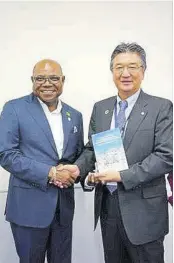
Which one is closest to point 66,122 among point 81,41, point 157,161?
point 157,161

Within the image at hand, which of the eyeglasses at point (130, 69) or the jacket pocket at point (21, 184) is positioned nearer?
the eyeglasses at point (130, 69)

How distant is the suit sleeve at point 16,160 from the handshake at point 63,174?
34mm

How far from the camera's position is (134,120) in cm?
166

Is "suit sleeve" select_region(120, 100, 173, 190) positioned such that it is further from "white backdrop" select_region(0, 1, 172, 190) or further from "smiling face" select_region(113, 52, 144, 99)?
"white backdrop" select_region(0, 1, 172, 190)

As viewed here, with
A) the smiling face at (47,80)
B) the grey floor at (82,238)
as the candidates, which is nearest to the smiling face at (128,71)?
the smiling face at (47,80)

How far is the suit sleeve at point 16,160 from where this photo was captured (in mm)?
1734

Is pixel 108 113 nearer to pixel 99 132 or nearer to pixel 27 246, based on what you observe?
pixel 99 132

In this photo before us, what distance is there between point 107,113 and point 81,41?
84 centimetres

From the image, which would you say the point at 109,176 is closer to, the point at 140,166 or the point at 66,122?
the point at 140,166

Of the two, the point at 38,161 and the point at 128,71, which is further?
the point at 38,161

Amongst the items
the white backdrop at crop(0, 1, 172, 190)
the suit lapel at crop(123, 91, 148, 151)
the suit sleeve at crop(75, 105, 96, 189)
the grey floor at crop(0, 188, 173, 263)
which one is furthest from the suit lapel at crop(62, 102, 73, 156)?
the grey floor at crop(0, 188, 173, 263)

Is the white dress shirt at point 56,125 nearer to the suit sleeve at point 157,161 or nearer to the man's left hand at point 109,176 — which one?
the man's left hand at point 109,176

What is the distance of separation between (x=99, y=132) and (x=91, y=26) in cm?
99

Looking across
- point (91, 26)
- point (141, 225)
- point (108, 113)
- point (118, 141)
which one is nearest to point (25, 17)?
point (91, 26)
